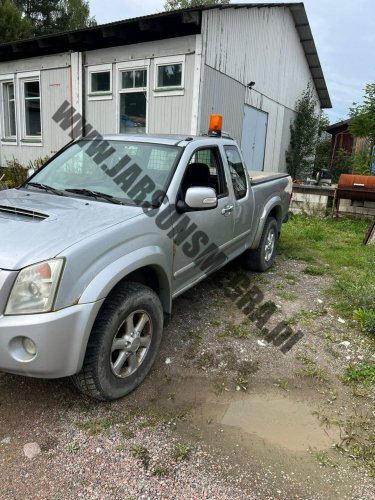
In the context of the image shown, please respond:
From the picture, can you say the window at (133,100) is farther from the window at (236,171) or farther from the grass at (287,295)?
the grass at (287,295)

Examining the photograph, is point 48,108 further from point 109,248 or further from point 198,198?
point 109,248

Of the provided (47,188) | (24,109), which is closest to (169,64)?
(24,109)

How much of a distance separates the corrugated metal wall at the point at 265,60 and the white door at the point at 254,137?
0.27 metres

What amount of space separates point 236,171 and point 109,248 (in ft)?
7.84

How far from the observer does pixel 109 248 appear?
2445 mm

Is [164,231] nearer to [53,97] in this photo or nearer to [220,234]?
[220,234]

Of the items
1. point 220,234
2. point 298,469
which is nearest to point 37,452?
point 298,469

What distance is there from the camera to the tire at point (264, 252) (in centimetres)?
531

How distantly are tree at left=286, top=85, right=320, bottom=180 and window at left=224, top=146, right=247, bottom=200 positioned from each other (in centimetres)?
1253

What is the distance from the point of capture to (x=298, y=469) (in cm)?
225

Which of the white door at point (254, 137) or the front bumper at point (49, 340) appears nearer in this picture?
the front bumper at point (49, 340)

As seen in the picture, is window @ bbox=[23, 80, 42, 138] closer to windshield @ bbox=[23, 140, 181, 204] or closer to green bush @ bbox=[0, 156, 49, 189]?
green bush @ bbox=[0, 156, 49, 189]

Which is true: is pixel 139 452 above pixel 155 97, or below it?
below

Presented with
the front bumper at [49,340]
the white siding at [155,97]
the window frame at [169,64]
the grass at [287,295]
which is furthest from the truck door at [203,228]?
the window frame at [169,64]
